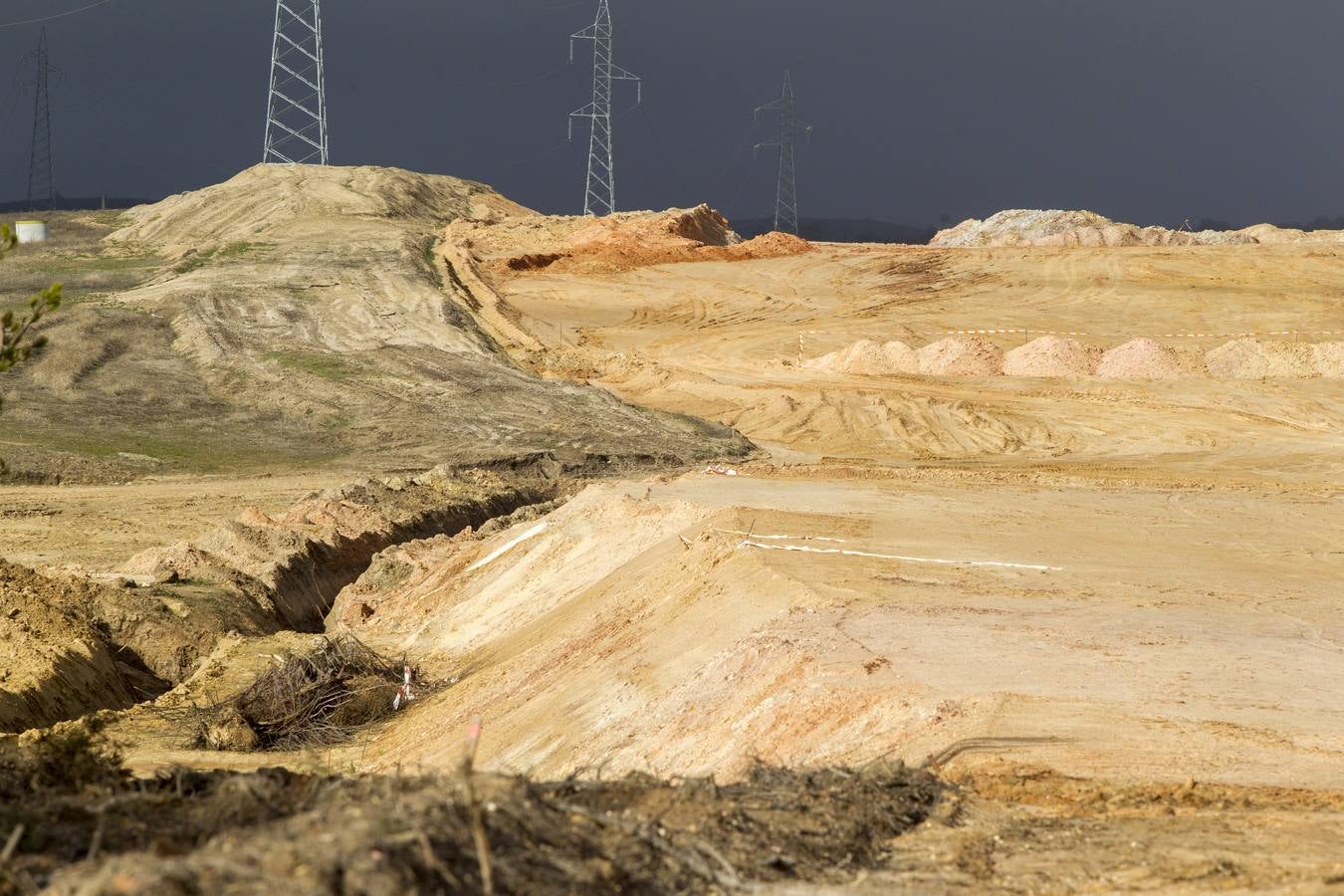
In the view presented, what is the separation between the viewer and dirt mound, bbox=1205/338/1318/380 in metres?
33.5

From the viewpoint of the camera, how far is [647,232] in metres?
53.8

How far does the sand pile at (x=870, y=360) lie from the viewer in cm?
3581

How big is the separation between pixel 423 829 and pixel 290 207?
52967 millimetres

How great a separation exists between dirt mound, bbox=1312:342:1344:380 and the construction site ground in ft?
6.51

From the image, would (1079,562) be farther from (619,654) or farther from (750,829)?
(750,829)

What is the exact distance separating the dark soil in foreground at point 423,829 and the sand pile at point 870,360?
28.8 meters

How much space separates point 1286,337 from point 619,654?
30.3 m

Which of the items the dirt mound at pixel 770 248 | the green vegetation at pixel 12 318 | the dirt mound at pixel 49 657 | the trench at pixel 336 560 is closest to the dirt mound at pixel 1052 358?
the trench at pixel 336 560

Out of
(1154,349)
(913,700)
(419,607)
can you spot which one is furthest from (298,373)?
(913,700)

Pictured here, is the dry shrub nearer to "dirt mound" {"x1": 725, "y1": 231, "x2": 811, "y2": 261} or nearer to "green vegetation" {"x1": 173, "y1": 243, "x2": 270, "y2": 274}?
"green vegetation" {"x1": 173, "y1": 243, "x2": 270, "y2": 274}

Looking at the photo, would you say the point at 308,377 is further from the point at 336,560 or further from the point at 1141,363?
the point at 1141,363

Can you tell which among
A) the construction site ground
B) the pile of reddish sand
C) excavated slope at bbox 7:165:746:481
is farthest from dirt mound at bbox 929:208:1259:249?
excavated slope at bbox 7:165:746:481

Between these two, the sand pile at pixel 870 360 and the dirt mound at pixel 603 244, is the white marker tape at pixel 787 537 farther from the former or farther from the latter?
the dirt mound at pixel 603 244

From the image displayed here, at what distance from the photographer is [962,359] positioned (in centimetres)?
3525
